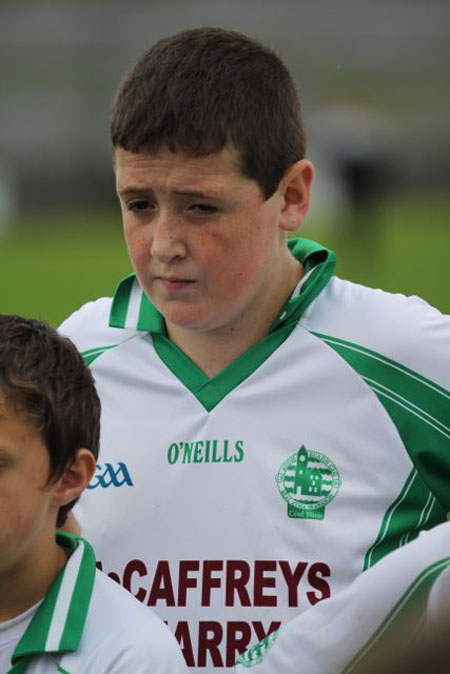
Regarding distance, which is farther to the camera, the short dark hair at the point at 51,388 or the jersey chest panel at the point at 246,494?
the jersey chest panel at the point at 246,494

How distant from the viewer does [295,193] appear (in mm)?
3377

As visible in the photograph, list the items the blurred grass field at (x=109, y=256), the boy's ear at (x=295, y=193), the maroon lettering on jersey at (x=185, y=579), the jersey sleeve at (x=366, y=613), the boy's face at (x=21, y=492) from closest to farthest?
the jersey sleeve at (x=366, y=613) < the boy's face at (x=21, y=492) < the maroon lettering on jersey at (x=185, y=579) < the boy's ear at (x=295, y=193) < the blurred grass field at (x=109, y=256)

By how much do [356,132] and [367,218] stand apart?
243 centimetres

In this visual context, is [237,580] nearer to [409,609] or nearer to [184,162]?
[184,162]

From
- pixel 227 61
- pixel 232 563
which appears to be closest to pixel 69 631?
pixel 232 563

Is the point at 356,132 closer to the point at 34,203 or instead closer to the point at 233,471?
the point at 34,203

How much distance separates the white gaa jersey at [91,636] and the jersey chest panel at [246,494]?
0.43 m

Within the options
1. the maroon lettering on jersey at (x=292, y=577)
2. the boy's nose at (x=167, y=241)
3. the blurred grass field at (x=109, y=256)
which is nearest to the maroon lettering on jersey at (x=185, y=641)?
the maroon lettering on jersey at (x=292, y=577)

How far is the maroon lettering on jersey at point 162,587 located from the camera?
3.25 meters

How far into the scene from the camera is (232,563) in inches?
127

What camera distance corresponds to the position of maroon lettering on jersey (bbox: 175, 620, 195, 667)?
321 centimetres

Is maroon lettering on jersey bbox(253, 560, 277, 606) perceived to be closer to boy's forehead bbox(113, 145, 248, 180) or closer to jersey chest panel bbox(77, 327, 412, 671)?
jersey chest panel bbox(77, 327, 412, 671)

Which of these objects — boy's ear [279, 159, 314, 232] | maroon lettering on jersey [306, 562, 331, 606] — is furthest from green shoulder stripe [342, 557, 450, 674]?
boy's ear [279, 159, 314, 232]

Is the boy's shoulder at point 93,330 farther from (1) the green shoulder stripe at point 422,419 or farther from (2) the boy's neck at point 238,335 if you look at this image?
(1) the green shoulder stripe at point 422,419
